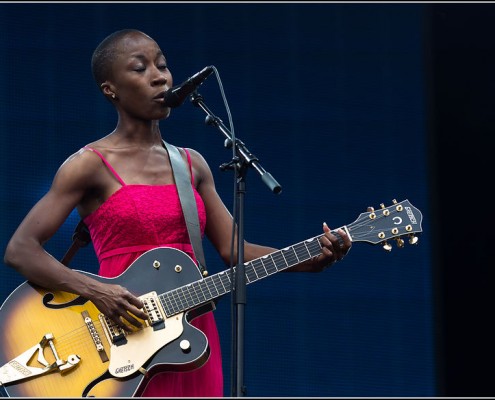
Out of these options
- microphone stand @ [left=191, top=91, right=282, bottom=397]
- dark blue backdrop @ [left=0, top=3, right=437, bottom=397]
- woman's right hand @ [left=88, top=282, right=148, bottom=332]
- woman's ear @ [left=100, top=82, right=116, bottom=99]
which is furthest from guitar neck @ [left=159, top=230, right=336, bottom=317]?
dark blue backdrop @ [left=0, top=3, right=437, bottom=397]

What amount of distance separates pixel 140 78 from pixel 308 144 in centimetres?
222

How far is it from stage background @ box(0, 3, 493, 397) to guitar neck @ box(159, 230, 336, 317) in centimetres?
185

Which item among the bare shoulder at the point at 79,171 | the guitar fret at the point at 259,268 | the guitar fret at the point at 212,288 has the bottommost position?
the guitar fret at the point at 212,288

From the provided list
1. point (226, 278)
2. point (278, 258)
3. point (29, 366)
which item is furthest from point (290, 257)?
point (29, 366)

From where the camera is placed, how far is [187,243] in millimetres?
4270

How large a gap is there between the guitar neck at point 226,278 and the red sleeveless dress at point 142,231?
12 cm

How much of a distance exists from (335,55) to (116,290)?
2881 mm

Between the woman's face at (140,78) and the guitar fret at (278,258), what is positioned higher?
the woman's face at (140,78)

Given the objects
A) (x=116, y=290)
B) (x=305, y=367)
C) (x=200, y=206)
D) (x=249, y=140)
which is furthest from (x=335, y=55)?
(x=116, y=290)

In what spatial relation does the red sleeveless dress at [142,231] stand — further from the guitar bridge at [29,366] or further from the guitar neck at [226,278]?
the guitar bridge at [29,366]

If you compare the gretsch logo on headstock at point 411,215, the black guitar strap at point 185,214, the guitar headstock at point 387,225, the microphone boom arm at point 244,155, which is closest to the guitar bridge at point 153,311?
the black guitar strap at point 185,214

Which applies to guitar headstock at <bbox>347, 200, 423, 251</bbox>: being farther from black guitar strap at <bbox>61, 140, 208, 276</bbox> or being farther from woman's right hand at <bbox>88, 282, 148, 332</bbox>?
woman's right hand at <bbox>88, 282, 148, 332</bbox>

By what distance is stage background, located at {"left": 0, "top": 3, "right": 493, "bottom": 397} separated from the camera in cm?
608

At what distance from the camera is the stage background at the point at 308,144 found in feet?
19.9
